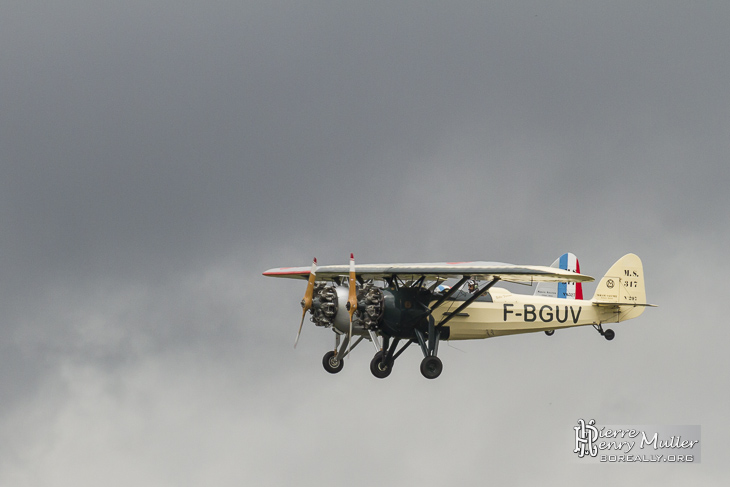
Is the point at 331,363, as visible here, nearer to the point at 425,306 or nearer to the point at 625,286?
the point at 425,306

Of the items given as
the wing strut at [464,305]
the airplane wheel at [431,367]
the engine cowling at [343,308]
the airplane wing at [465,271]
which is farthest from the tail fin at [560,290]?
the engine cowling at [343,308]

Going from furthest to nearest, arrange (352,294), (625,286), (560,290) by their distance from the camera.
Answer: (560,290) → (625,286) → (352,294)

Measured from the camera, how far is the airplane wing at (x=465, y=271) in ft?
95.0

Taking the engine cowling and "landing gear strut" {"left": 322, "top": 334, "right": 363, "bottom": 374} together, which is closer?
the engine cowling

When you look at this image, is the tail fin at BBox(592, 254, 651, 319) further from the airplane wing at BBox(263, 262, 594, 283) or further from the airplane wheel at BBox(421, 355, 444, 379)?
the airplane wheel at BBox(421, 355, 444, 379)

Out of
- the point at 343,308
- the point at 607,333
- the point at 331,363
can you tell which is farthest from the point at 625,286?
the point at 343,308

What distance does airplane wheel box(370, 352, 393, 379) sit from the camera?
31.2 m

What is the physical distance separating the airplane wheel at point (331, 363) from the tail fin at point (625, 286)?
9.40 m

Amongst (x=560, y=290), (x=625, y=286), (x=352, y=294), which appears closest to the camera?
(x=352, y=294)

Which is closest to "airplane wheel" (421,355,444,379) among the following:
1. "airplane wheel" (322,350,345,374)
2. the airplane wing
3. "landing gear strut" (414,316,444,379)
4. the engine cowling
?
"landing gear strut" (414,316,444,379)

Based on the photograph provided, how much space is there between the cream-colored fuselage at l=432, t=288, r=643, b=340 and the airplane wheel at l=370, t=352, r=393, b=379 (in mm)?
2040

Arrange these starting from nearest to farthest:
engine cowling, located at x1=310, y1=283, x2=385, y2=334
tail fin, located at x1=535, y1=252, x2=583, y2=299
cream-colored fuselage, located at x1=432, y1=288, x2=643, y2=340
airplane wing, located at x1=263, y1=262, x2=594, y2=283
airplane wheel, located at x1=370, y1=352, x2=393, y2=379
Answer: airplane wing, located at x1=263, y1=262, x2=594, y2=283, engine cowling, located at x1=310, y1=283, x2=385, y2=334, airplane wheel, located at x1=370, y1=352, x2=393, y2=379, cream-colored fuselage, located at x1=432, y1=288, x2=643, y2=340, tail fin, located at x1=535, y1=252, x2=583, y2=299

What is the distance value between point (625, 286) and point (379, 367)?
10.4m

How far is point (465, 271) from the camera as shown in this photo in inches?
1161
